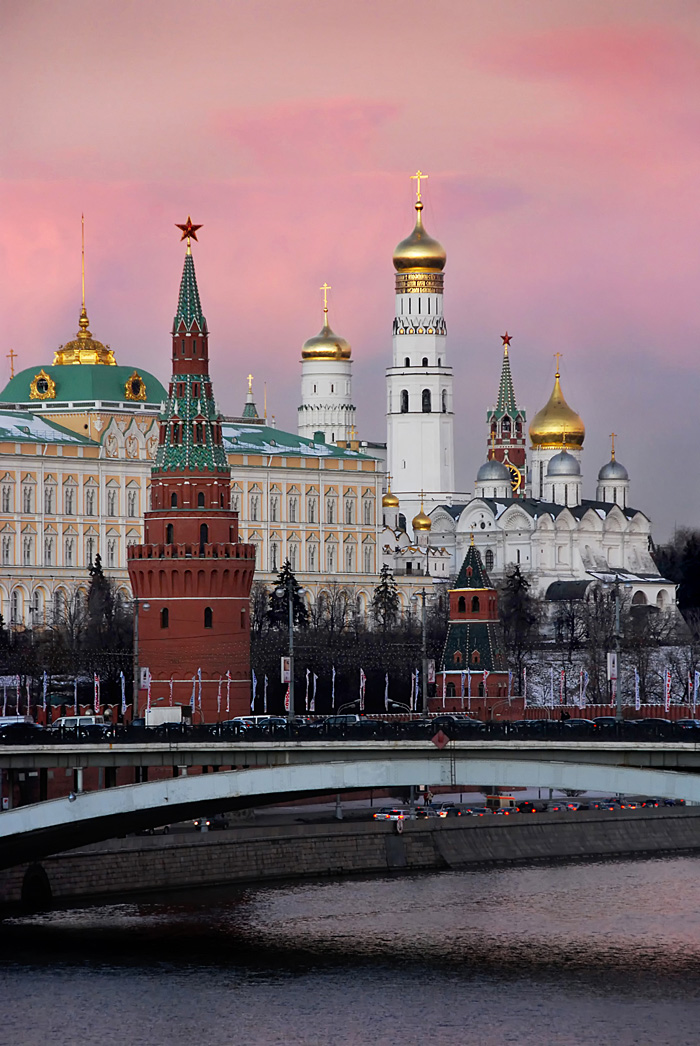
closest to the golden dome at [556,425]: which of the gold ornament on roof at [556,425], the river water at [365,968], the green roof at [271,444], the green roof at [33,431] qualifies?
the gold ornament on roof at [556,425]

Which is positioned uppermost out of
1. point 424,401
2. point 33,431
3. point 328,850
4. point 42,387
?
point 424,401

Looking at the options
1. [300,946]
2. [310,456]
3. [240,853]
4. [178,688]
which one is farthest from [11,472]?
[300,946]

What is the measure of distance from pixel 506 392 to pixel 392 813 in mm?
115046

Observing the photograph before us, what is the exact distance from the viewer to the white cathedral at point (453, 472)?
176 m

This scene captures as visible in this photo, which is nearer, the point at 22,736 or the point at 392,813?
the point at 22,736

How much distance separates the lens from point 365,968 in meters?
61.4

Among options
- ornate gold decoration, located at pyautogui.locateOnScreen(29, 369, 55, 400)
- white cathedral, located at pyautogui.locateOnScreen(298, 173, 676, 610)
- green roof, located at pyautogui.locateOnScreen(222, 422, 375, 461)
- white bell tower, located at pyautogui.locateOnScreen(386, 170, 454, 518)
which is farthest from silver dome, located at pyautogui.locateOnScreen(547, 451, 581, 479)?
ornate gold decoration, located at pyautogui.locateOnScreen(29, 369, 55, 400)

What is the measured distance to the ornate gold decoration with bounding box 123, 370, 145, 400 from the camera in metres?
156

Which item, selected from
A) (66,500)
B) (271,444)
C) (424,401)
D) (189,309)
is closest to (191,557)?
(189,309)

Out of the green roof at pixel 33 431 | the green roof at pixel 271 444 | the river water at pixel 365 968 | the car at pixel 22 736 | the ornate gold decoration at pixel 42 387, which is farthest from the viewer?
the green roof at pixel 271 444

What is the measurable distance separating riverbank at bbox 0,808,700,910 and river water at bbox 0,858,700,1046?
1210 mm

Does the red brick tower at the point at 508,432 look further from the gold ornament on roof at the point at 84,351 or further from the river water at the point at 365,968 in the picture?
the river water at the point at 365,968

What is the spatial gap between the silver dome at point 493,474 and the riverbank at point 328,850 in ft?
334

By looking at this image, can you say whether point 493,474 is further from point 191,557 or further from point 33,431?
point 191,557
